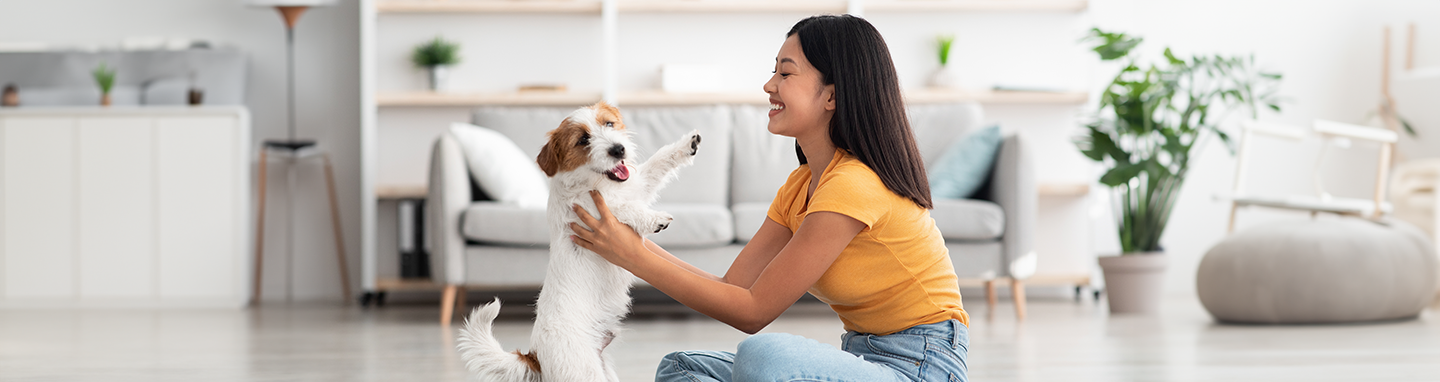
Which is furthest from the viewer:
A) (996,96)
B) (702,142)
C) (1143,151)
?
(996,96)

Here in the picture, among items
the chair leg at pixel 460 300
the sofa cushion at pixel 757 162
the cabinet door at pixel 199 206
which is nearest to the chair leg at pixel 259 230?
the cabinet door at pixel 199 206

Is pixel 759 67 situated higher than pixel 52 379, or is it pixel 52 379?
pixel 759 67

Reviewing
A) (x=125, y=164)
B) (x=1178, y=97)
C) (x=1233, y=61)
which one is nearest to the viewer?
(x=1233, y=61)

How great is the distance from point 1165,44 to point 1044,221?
0.99m

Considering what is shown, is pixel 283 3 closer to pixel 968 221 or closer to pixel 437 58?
pixel 437 58

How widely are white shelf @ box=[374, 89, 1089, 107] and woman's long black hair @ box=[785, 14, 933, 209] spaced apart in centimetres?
281

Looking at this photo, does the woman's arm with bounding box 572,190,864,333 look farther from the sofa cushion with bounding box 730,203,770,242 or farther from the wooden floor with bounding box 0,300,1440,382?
the sofa cushion with bounding box 730,203,770,242

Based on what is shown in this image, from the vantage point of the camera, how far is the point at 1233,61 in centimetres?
337

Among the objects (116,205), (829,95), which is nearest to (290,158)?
(116,205)

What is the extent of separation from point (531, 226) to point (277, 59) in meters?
1.98

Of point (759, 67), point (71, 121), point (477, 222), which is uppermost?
point (759, 67)

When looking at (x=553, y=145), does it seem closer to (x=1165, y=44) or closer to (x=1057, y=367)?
(x=1057, y=367)

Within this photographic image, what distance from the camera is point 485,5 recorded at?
4004 millimetres

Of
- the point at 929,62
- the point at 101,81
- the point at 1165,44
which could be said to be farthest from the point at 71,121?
the point at 1165,44
